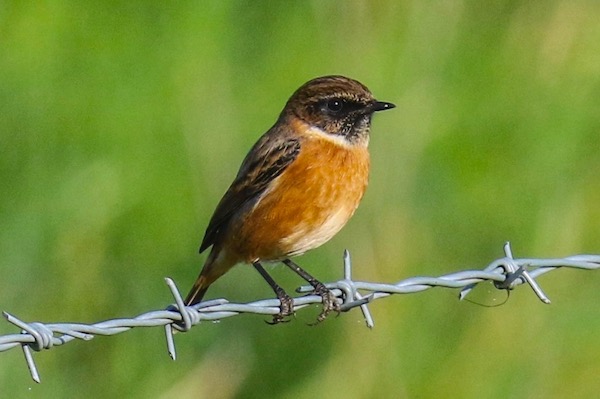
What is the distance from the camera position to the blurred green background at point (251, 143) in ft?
19.8

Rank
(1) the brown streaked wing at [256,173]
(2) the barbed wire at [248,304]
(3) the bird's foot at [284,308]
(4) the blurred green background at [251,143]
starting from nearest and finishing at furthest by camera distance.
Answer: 1. (2) the barbed wire at [248,304]
2. (3) the bird's foot at [284,308]
3. (1) the brown streaked wing at [256,173]
4. (4) the blurred green background at [251,143]

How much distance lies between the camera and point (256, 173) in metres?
5.67

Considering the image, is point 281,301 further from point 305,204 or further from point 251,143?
point 251,143

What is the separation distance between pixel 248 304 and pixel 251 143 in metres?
2.59

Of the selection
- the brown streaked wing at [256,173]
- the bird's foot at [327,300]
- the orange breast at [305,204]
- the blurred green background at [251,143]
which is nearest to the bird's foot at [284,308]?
the bird's foot at [327,300]

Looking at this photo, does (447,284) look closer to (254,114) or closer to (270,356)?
(270,356)

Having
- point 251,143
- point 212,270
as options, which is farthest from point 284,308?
point 251,143

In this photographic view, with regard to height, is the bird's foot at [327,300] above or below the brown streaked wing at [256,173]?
below

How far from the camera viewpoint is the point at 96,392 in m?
5.92

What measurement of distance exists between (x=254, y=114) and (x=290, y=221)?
1479mm

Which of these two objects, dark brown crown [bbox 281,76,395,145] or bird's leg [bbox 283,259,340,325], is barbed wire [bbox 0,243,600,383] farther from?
dark brown crown [bbox 281,76,395,145]

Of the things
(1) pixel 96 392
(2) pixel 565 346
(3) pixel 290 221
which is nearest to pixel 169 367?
(1) pixel 96 392

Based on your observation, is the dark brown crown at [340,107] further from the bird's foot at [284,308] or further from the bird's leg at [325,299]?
the bird's foot at [284,308]

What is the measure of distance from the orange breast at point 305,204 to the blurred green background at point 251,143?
732 millimetres
